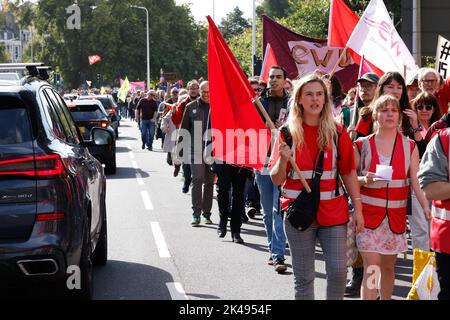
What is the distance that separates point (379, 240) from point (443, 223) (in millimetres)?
1326

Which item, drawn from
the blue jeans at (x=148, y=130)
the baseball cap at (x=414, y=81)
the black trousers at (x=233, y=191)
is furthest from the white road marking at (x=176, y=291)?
the blue jeans at (x=148, y=130)

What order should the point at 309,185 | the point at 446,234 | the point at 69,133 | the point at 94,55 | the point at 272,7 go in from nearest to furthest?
the point at 446,234 < the point at 309,185 < the point at 69,133 < the point at 94,55 < the point at 272,7

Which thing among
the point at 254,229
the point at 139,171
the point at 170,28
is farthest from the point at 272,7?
the point at 254,229

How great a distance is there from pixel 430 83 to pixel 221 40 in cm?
269

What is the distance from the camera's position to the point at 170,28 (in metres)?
82.1

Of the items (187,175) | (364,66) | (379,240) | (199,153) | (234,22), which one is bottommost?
(187,175)

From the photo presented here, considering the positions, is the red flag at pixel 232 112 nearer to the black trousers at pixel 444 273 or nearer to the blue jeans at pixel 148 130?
the black trousers at pixel 444 273

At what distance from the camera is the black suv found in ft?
18.9

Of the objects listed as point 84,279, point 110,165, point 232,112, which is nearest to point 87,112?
point 110,165

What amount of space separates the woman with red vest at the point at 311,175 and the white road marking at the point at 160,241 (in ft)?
12.7

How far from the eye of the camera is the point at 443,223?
5055 mm

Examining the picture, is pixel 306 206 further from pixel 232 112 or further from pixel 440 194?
pixel 232 112

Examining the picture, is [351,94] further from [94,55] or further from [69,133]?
[94,55]

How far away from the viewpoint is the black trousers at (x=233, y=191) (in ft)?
34.7
